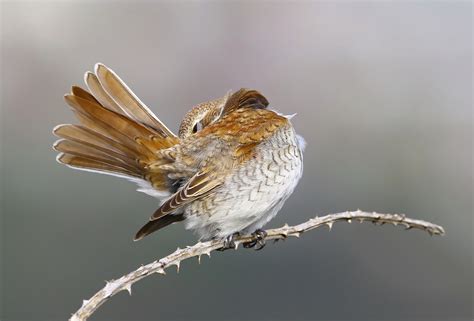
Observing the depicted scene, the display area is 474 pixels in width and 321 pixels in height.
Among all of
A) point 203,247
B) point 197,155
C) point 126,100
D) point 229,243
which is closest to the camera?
point 203,247

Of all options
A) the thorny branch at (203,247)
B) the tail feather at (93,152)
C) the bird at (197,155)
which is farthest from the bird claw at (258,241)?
the tail feather at (93,152)

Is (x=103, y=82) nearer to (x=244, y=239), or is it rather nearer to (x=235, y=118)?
(x=235, y=118)

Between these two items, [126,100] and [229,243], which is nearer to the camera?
[229,243]

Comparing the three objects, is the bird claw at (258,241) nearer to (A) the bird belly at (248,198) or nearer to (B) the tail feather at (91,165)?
(A) the bird belly at (248,198)

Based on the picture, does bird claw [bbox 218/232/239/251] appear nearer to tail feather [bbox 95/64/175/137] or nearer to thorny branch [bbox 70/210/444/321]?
thorny branch [bbox 70/210/444/321]

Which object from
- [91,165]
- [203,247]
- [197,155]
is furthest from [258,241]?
[91,165]

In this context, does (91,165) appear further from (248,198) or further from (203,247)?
(203,247)

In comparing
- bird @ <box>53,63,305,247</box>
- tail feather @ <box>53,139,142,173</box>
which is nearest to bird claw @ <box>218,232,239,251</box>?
bird @ <box>53,63,305,247</box>

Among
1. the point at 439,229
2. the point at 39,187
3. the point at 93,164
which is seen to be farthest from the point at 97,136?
the point at 39,187
